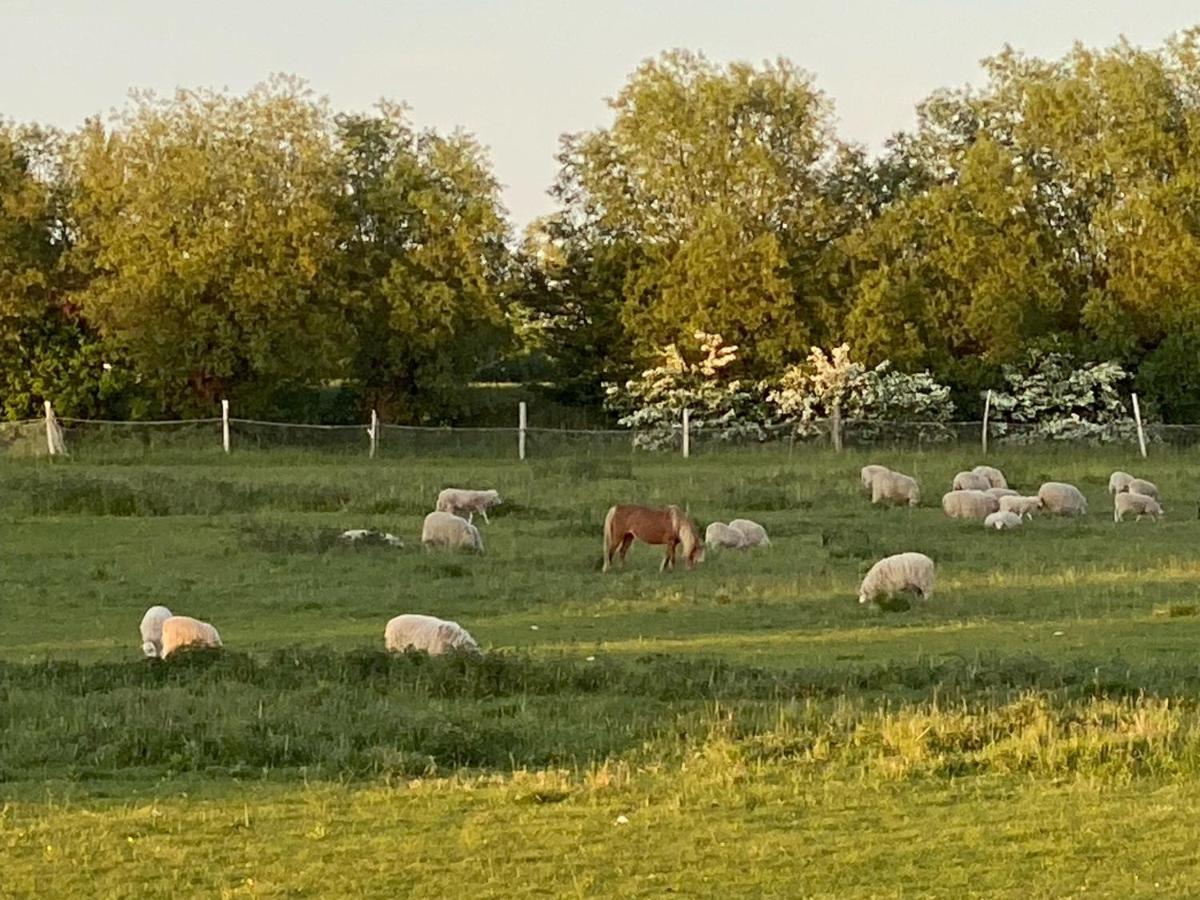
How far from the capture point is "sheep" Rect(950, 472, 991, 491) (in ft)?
104

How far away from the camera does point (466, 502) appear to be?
28.5 meters

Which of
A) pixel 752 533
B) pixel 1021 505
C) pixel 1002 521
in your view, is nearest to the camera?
pixel 752 533

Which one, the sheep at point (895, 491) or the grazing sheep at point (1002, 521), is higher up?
the sheep at point (895, 491)

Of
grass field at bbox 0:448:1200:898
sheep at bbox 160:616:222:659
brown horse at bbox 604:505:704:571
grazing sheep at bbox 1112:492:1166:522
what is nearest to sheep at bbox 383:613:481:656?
grass field at bbox 0:448:1200:898

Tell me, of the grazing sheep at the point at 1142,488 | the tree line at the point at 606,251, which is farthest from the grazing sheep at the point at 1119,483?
the tree line at the point at 606,251

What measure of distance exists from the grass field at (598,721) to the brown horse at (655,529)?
533 millimetres

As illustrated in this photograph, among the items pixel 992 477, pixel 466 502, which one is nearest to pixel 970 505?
pixel 992 477

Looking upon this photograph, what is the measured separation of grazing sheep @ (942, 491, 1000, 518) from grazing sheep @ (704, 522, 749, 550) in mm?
5527

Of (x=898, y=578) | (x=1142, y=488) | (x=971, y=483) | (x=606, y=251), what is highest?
(x=606, y=251)

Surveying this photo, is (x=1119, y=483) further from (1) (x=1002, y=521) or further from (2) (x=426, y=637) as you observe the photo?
(2) (x=426, y=637)

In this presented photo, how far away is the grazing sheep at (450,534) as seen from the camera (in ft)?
78.6

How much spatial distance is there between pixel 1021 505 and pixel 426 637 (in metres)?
15.4

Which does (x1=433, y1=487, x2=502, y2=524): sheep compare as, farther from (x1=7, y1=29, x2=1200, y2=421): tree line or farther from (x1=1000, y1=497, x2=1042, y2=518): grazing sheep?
(x1=7, y1=29, x2=1200, y2=421): tree line

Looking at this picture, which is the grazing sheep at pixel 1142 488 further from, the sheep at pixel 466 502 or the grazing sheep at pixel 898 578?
the grazing sheep at pixel 898 578
